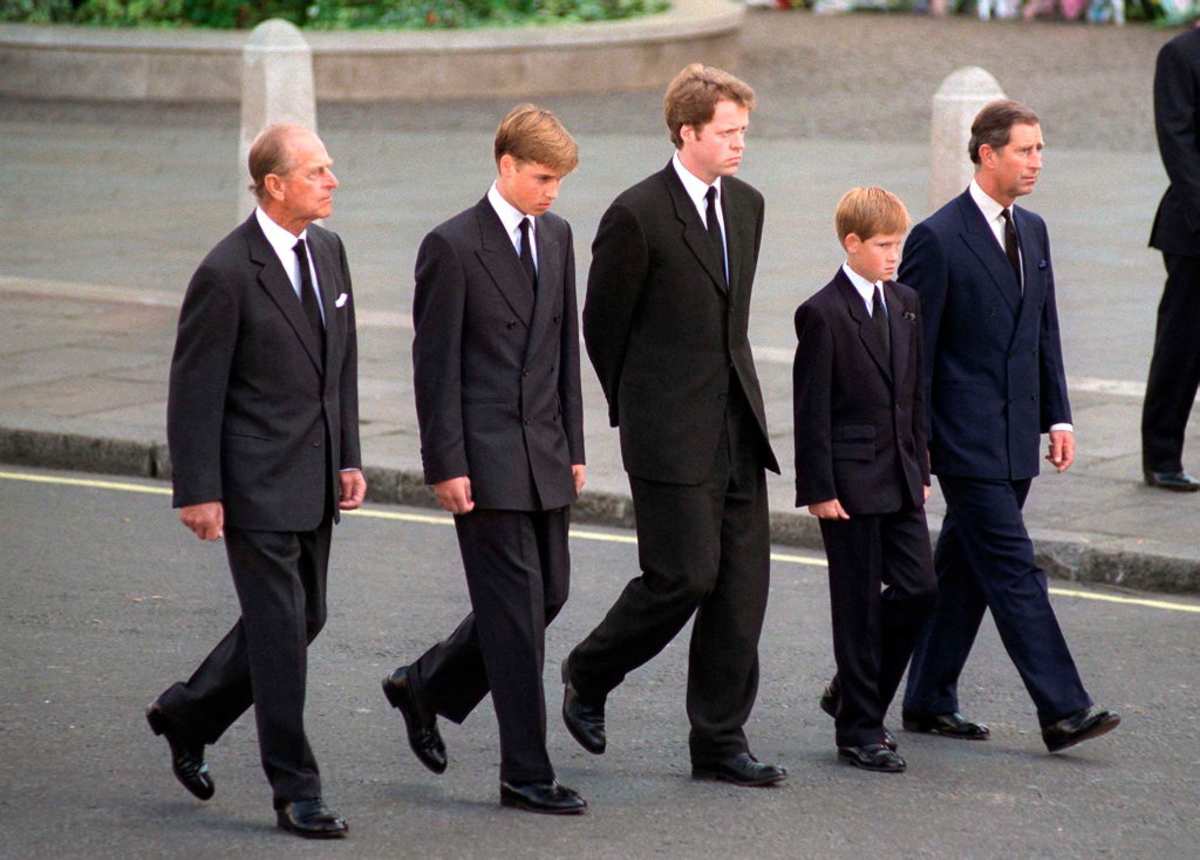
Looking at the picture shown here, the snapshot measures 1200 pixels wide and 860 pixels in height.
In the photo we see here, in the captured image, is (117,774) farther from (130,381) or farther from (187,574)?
(130,381)

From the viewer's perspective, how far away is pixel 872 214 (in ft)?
19.1

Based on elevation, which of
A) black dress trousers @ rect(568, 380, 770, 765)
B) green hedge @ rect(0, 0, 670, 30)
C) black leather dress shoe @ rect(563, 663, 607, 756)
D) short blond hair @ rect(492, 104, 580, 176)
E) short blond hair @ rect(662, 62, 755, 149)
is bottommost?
black leather dress shoe @ rect(563, 663, 607, 756)

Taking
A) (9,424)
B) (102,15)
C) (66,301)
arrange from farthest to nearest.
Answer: (102,15), (66,301), (9,424)

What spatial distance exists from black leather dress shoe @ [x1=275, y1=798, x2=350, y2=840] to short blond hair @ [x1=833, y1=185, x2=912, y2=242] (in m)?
1.92

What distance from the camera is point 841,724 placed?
236 inches

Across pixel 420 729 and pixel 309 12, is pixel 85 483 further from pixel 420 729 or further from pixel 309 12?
pixel 309 12

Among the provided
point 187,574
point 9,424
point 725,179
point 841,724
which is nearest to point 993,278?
point 725,179

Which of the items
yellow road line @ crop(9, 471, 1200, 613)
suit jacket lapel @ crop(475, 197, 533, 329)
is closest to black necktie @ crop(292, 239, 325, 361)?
suit jacket lapel @ crop(475, 197, 533, 329)

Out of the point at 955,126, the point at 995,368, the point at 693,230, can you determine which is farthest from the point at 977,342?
the point at 955,126

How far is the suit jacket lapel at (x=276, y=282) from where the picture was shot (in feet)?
17.5

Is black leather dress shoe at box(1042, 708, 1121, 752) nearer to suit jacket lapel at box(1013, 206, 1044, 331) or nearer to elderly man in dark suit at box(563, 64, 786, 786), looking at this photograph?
elderly man in dark suit at box(563, 64, 786, 786)

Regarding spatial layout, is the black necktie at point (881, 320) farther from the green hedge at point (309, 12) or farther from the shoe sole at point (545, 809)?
the green hedge at point (309, 12)

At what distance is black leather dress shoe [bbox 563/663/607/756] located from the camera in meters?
5.95

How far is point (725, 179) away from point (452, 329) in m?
0.84
